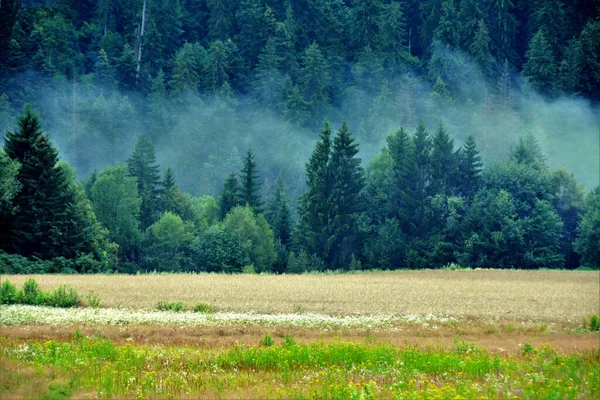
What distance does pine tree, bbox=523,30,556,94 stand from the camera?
159750 mm

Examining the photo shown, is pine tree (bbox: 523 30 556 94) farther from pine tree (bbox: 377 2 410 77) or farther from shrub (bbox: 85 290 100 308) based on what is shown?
shrub (bbox: 85 290 100 308)

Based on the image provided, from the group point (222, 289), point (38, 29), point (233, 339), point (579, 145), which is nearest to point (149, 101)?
point (38, 29)

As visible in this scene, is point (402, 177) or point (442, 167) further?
point (442, 167)

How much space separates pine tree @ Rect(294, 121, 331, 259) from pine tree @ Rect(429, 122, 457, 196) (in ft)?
42.5

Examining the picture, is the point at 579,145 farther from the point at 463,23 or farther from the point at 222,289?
the point at 222,289

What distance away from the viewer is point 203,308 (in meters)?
34.7

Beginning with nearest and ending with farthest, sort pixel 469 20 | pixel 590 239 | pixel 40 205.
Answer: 1. pixel 40 205
2. pixel 590 239
3. pixel 469 20

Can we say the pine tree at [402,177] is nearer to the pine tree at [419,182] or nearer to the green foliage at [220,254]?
the pine tree at [419,182]

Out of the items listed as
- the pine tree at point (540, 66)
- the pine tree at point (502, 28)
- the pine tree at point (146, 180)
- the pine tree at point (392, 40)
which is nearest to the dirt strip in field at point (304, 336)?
the pine tree at point (146, 180)

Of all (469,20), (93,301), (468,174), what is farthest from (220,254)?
(469,20)

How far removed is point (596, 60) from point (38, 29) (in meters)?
121

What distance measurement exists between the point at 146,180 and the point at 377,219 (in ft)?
112

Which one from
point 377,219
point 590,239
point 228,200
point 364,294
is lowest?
point 364,294

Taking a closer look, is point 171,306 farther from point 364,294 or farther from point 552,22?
point 552,22
